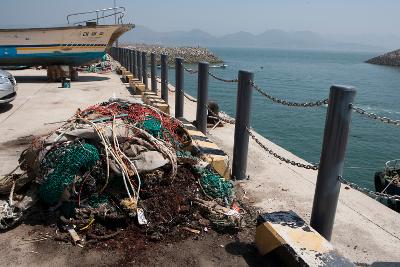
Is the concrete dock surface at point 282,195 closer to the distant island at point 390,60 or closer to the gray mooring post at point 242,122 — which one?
the gray mooring post at point 242,122

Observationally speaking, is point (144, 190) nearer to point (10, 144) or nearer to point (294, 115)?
point (10, 144)

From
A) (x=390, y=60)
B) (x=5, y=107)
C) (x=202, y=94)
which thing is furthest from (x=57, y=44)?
(x=390, y=60)

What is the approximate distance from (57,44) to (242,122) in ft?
41.3

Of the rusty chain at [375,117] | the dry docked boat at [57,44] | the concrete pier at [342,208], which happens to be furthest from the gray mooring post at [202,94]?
the dry docked boat at [57,44]

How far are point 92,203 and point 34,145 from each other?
1203 millimetres

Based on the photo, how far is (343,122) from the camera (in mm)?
2893

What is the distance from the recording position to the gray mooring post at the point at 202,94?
5926mm

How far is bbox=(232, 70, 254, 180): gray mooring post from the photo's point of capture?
14.9 ft

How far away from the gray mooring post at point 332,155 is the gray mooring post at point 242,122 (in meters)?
1.63

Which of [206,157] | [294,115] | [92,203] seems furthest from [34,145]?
[294,115]

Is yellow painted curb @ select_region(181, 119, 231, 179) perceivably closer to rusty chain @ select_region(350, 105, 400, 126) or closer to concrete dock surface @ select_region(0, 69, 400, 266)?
concrete dock surface @ select_region(0, 69, 400, 266)

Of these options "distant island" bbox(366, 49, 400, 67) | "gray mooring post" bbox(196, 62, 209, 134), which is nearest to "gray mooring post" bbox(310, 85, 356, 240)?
"gray mooring post" bbox(196, 62, 209, 134)

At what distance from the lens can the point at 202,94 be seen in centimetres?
610

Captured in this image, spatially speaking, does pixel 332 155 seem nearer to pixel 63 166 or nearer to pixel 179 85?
pixel 63 166
